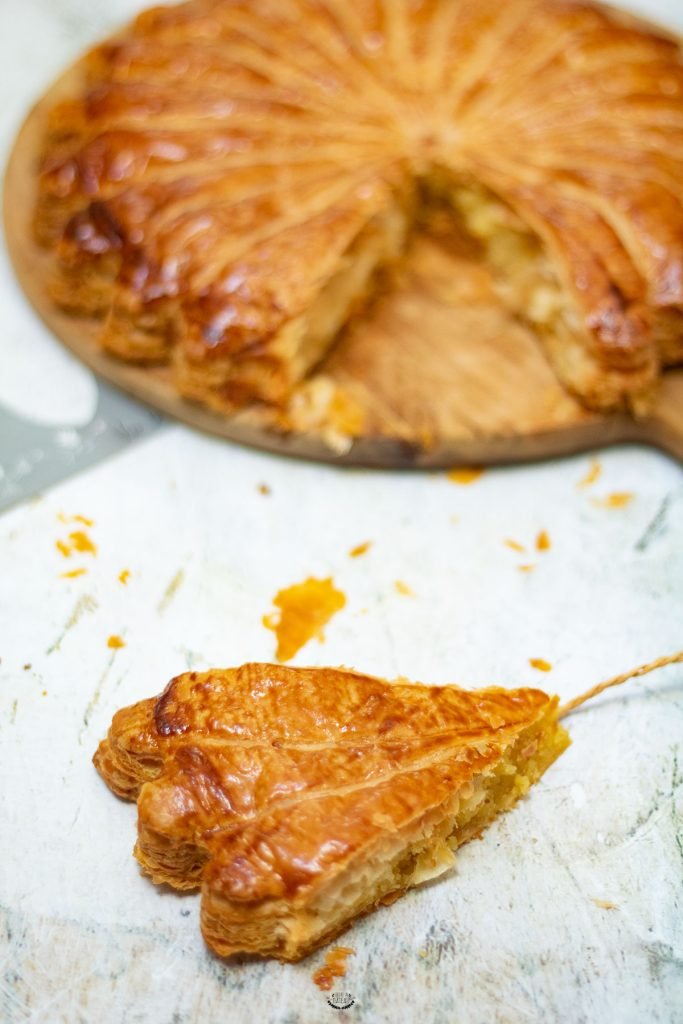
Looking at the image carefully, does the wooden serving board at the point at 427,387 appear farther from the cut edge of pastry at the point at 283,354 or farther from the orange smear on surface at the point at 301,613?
the orange smear on surface at the point at 301,613

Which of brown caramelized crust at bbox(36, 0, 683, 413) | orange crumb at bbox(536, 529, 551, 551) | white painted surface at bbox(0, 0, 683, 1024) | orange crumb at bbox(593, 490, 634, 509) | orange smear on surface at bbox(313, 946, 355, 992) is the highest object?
brown caramelized crust at bbox(36, 0, 683, 413)

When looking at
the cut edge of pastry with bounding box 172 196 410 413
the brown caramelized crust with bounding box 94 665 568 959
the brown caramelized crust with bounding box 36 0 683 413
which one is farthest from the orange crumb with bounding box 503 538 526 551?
the cut edge of pastry with bounding box 172 196 410 413

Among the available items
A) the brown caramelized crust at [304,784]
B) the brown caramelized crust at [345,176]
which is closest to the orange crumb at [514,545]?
the brown caramelized crust at [345,176]

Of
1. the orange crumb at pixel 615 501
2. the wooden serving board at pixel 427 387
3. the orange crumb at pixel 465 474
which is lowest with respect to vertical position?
the orange crumb at pixel 465 474

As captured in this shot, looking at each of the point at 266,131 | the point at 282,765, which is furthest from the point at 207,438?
the point at 282,765

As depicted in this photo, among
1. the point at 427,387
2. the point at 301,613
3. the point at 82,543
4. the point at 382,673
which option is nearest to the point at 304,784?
the point at 382,673

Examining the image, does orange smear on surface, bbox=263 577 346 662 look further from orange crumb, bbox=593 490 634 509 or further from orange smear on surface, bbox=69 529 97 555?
orange crumb, bbox=593 490 634 509

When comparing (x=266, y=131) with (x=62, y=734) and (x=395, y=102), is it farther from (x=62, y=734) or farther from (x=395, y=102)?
(x=62, y=734)
